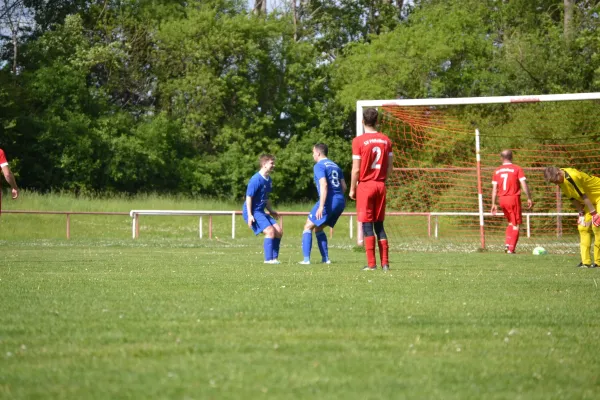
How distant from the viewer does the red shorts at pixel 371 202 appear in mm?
11594

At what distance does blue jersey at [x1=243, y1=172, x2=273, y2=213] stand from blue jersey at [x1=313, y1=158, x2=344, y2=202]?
2.79ft

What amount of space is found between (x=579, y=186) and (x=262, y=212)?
4517 mm

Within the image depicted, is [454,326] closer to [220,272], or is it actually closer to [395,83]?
[220,272]

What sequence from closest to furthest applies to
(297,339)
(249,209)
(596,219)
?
(297,339), (596,219), (249,209)

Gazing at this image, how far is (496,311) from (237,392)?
3.48m

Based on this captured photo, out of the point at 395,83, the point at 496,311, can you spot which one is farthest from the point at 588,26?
the point at 496,311

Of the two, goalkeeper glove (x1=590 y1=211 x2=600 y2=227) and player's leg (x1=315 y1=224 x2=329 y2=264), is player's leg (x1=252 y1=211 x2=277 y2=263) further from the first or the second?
goalkeeper glove (x1=590 y1=211 x2=600 y2=227)

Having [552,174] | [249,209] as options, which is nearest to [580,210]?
[552,174]

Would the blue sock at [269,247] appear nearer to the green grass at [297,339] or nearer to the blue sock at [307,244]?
the blue sock at [307,244]

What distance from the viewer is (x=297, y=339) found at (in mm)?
5461

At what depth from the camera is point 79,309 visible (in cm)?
694

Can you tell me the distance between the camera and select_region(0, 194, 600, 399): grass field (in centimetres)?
425

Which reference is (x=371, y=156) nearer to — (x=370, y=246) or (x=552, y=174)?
(x=370, y=246)

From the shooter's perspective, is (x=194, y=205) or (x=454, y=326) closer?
(x=454, y=326)
